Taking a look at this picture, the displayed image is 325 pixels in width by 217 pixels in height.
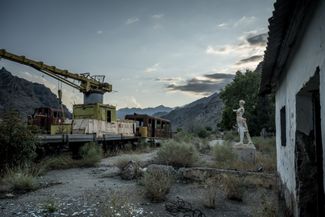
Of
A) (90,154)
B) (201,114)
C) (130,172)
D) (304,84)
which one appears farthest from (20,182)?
(201,114)

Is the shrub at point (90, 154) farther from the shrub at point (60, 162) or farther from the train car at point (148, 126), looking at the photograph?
the train car at point (148, 126)

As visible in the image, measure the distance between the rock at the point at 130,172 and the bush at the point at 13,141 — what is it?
2.93 m

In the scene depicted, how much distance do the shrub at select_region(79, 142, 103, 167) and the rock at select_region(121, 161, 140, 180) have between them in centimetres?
332

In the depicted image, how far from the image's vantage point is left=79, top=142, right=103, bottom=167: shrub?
13633mm

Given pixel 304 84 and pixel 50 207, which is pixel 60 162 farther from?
pixel 304 84

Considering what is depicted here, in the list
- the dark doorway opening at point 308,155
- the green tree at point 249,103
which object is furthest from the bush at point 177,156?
the green tree at point 249,103

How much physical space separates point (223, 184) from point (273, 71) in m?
3.31

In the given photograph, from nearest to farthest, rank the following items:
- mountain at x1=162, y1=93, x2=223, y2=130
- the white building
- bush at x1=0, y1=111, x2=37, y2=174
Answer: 1. the white building
2. bush at x1=0, y1=111, x2=37, y2=174
3. mountain at x1=162, y1=93, x2=223, y2=130

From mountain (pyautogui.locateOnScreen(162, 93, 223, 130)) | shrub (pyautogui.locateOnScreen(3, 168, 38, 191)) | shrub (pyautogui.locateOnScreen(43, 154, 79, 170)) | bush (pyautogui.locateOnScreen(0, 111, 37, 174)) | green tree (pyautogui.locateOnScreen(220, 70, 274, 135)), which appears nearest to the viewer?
shrub (pyautogui.locateOnScreen(3, 168, 38, 191))

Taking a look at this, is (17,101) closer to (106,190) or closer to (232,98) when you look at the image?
(232,98)

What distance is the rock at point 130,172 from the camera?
10406 mm

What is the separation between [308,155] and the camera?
433 cm

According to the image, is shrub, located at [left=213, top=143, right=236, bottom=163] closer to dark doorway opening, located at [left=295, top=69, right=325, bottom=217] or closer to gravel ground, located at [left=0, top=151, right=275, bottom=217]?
gravel ground, located at [left=0, top=151, right=275, bottom=217]

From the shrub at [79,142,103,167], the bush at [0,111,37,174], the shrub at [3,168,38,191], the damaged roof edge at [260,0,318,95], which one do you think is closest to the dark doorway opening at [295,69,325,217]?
the damaged roof edge at [260,0,318,95]
